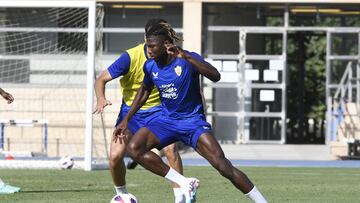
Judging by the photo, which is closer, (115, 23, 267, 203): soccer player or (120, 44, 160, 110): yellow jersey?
(115, 23, 267, 203): soccer player

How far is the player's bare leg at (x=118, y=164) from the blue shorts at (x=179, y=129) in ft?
3.28

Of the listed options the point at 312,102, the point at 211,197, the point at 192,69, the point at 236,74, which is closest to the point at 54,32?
the point at 236,74

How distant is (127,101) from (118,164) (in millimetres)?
864

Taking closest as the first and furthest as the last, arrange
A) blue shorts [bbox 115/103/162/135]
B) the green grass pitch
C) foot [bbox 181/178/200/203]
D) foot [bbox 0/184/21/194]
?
1. foot [bbox 181/178/200/203]
2. blue shorts [bbox 115/103/162/135]
3. the green grass pitch
4. foot [bbox 0/184/21/194]

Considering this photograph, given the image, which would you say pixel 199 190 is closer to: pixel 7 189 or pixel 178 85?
pixel 7 189

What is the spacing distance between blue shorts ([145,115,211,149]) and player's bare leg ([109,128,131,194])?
999 mm

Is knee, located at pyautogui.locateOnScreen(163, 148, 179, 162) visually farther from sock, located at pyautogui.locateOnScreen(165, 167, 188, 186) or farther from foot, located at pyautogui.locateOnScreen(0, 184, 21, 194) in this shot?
foot, located at pyautogui.locateOnScreen(0, 184, 21, 194)

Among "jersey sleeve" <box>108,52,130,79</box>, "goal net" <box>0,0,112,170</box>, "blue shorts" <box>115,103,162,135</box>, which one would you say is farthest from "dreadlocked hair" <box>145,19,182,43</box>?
"goal net" <box>0,0,112,170</box>

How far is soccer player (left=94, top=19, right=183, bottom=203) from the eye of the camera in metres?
11.0

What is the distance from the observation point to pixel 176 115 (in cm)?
995

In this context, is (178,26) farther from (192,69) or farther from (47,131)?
(192,69)

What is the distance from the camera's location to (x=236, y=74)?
26984 mm

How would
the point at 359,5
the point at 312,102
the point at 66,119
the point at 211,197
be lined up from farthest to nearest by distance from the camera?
the point at 312,102 → the point at 359,5 → the point at 66,119 → the point at 211,197

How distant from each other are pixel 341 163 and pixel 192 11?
5.88 m
